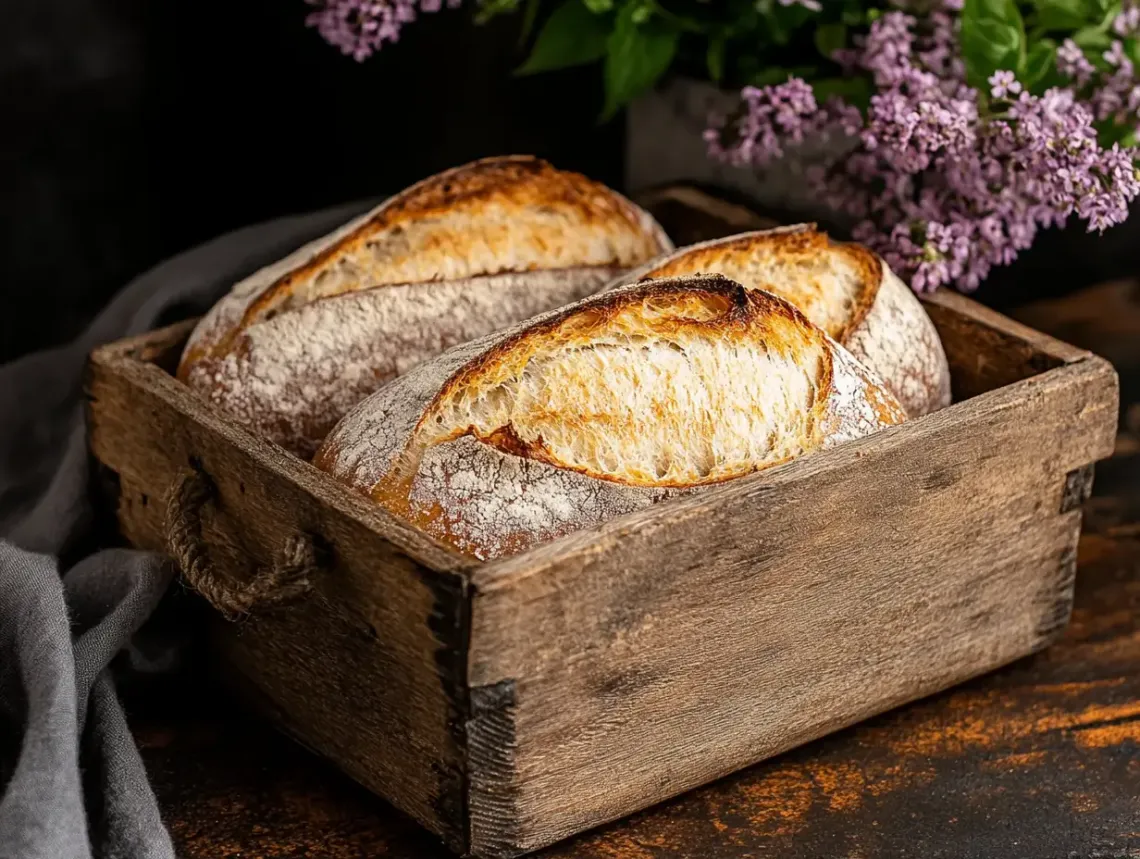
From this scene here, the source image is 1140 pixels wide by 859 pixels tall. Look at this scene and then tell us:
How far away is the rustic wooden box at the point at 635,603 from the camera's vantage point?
3.61 ft

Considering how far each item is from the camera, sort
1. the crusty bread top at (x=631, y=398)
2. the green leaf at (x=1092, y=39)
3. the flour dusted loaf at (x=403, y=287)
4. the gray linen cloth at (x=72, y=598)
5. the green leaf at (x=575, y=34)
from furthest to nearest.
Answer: the green leaf at (x=575, y=34), the green leaf at (x=1092, y=39), the flour dusted loaf at (x=403, y=287), the crusty bread top at (x=631, y=398), the gray linen cloth at (x=72, y=598)

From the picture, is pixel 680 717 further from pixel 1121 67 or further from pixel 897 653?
pixel 1121 67

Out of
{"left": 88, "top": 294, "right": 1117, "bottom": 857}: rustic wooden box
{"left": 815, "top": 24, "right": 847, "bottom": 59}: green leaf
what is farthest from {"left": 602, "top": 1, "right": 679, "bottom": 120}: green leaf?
{"left": 88, "top": 294, "right": 1117, "bottom": 857}: rustic wooden box

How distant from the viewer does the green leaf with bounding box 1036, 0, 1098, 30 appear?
4.75 ft

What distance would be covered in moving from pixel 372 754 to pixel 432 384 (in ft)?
0.90

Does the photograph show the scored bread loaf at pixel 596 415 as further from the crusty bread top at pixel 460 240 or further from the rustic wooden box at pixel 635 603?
the crusty bread top at pixel 460 240

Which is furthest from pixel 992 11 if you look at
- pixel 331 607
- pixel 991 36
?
pixel 331 607

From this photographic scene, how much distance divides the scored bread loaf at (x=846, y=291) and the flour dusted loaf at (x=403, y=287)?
0.11 metres

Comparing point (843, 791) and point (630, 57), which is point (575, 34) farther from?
point (843, 791)

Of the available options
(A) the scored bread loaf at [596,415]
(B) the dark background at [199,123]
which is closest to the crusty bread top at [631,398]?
(A) the scored bread loaf at [596,415]

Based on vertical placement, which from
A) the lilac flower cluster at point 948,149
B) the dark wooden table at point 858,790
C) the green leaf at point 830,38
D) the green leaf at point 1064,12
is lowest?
the dark wooden table at point 858,790

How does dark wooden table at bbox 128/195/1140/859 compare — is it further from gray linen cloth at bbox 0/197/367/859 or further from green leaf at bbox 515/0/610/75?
green leaf at bbox 515/0/610/75

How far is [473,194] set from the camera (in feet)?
4.89

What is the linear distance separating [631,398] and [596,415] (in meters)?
0.03
